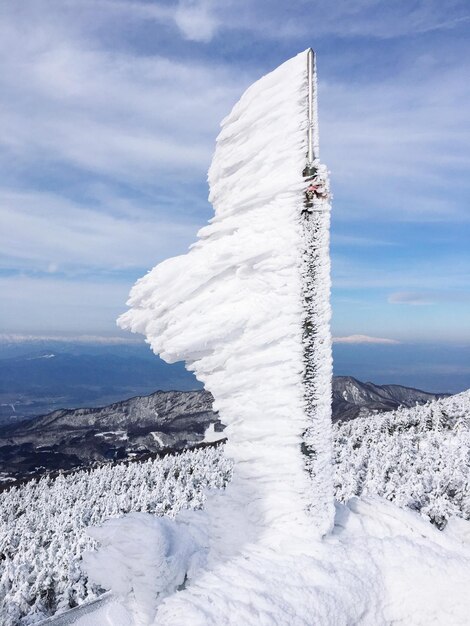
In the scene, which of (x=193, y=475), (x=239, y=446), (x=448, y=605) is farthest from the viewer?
(x=193, y=475)

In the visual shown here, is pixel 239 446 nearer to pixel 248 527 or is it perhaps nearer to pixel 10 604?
pixel 248 527

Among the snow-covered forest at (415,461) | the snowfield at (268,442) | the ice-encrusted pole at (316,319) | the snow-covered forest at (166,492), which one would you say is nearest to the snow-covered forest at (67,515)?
the snow-covered forest at (166,492)

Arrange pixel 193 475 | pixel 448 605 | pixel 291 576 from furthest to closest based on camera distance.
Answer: pixel 193 475, pixel 448 605, pixel 291 576

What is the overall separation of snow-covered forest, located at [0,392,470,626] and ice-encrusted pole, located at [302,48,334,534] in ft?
40.1

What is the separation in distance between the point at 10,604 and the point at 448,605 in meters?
43.7

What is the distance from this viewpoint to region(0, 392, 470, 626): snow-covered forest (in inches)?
1585

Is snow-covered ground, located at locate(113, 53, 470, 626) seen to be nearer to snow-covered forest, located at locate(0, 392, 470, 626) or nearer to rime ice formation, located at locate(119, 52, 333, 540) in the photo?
rime ice formation, located at locate(119, 52, 333, 540)

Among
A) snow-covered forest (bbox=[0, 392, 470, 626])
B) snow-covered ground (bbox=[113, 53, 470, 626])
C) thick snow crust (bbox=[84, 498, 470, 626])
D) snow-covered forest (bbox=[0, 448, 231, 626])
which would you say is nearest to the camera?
thick snow crust (bbox=[84, 498, 470, 626])

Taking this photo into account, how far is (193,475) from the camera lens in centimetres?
7631

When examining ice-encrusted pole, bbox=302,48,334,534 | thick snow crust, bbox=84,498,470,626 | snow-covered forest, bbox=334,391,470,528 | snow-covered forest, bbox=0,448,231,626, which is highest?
ice-encrusted pole, bbox=302,48,334,534

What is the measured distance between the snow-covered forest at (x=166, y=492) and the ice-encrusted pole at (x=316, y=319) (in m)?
12.2

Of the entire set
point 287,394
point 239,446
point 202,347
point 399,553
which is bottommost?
point 399,553

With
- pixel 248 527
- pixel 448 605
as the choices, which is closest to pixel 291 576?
pixel 248 527

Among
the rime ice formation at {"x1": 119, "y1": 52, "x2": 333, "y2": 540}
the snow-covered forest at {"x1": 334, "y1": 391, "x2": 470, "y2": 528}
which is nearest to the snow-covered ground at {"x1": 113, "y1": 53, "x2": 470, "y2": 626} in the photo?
the rime ice formation at {"x1": 119, "y1": 52, "x2": 333, "y2": 540}
